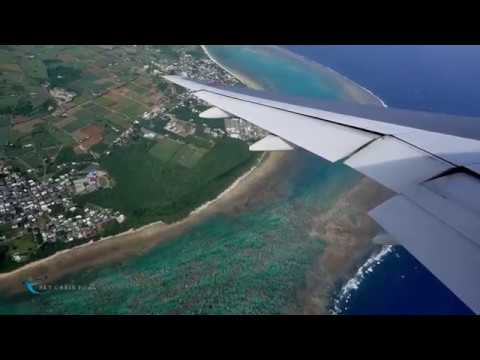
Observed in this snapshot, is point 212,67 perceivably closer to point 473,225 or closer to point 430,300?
point 430,300

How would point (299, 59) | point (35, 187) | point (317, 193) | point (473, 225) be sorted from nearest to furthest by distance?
Answer: point (473, 225)
point (35, 187)
point (317, 193)
point (299, 59)

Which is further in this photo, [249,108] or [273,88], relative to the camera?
[273,88]

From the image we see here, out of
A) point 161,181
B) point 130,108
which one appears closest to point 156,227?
point 161,181

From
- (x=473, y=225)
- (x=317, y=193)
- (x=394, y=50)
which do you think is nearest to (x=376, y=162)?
(x=473, y=225)

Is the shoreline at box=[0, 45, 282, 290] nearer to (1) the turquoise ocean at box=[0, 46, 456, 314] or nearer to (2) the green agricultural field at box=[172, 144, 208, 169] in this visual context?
(1) the turquoise ocean at box=[0, 46, 456, 314]

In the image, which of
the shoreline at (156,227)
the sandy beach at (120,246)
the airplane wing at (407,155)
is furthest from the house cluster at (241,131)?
the airplane wing at (407,155)

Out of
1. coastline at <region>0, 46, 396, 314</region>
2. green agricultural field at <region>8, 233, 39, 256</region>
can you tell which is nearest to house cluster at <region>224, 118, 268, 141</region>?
coastline at <region>0, 46, 396, 314</region>

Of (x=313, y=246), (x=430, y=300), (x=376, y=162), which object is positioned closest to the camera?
(x=376, y=162)
